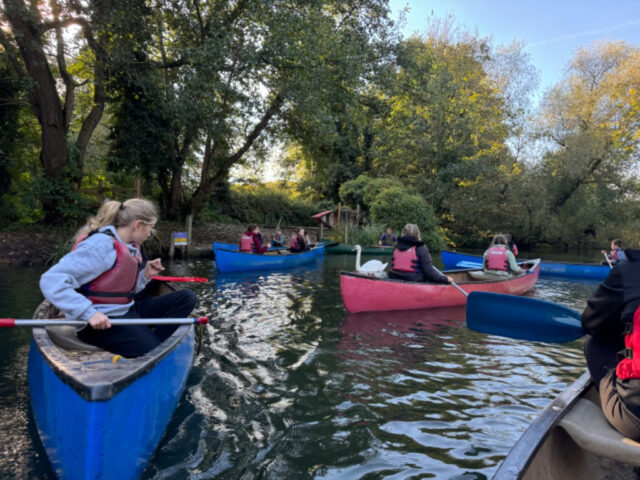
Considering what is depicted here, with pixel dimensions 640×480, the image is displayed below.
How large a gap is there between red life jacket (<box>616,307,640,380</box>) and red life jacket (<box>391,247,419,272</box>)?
554 centimetres

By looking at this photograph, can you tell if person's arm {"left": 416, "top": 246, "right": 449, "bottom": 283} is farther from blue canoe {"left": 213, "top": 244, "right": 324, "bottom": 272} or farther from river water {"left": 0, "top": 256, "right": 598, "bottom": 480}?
blue canoe {"left": 213, "top": 244, "right": 324, "bottom": 272}

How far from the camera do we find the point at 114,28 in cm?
1074

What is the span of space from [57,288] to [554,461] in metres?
2.91

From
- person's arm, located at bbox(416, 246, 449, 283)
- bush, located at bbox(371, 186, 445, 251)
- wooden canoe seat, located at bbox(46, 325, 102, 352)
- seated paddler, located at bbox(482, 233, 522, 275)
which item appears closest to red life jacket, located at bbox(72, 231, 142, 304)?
wooden canoe seat, located at bbox(46, 325, 102, 352)

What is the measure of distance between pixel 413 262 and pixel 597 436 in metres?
5.60

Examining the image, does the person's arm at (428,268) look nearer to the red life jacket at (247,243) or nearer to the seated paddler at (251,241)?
the seated paddler at (251,241)

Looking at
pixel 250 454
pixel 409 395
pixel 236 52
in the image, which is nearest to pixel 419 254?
pixel 409 395

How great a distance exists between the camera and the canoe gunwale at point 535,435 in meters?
1.76

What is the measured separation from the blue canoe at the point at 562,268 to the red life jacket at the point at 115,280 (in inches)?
448

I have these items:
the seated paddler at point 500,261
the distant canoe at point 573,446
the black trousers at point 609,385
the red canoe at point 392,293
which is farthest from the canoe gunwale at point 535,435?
the seated paddler at point 500,261

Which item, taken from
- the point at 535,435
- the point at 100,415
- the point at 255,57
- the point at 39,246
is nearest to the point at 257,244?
the point at 255,57

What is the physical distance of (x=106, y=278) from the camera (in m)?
2.95

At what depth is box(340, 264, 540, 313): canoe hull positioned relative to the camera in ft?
23.8

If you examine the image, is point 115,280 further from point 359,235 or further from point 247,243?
point 359,235
